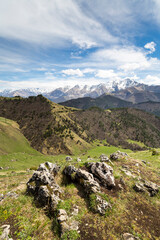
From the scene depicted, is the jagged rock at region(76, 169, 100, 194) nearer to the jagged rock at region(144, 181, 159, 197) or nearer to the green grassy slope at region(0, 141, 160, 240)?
the green grassy slope at region(0, 141, 160, 240)

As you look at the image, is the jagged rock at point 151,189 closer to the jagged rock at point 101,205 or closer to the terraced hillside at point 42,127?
the jagged rock at point 101,205

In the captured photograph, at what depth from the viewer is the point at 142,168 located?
26.8 metres

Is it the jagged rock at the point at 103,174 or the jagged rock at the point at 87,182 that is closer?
the jagged rock at the point at 87,182

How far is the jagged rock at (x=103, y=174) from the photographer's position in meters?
17.9

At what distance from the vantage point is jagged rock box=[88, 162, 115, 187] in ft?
58.6

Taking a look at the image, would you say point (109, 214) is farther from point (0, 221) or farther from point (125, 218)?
point (0, 221)

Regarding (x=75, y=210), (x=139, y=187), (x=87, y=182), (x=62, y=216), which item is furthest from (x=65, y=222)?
(x=139, y=187)

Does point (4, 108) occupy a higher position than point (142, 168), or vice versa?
point (4, 108)

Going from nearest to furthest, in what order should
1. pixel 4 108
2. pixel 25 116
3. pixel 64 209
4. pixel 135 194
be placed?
pixel 64 209 → pixel 135 194 → pixel 25 116 → pixel 4 108

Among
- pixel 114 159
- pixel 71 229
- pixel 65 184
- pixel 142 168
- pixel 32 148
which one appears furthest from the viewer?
pixel 32 148

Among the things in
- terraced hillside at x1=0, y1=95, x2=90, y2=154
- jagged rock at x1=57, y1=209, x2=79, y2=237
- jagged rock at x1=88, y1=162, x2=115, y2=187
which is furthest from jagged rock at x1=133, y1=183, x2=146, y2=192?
terraced hillside at x1=0, y1=95, x2=90, y2=154

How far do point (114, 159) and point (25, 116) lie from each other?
165 metres

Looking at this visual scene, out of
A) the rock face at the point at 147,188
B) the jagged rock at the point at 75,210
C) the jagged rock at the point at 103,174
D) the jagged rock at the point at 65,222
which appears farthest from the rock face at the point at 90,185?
the rock face at the point at 147,188

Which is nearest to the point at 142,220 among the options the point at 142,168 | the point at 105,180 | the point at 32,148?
the point at 105,180
